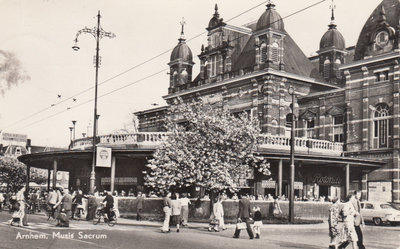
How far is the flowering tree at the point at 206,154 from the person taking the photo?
2844cm

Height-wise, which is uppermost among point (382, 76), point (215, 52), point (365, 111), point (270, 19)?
point (270, 19)

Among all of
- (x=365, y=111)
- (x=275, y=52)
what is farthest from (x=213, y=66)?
(x=365, y=111)

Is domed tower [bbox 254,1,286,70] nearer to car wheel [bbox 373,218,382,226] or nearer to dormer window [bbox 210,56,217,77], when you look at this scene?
dormer window [bbox 210,56,217,77]

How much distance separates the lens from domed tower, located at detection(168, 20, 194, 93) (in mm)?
51037

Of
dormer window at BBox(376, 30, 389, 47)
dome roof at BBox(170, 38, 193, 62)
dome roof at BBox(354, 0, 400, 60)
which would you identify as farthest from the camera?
dome roof at BBox(170, 38, 193, 62)

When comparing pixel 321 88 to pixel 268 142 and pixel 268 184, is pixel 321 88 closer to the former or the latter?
pixel 268 142

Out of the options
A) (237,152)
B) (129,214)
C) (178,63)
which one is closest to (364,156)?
(237,152)

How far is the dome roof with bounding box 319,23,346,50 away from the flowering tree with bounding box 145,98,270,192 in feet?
58.7

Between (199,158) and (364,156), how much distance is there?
46.5ft

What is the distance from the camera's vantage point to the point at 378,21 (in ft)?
122

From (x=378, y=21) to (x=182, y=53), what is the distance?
64.5 feet

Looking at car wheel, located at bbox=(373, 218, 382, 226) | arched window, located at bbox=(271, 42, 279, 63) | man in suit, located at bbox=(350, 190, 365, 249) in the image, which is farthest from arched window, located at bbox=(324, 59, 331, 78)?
man in suit, located at bbox=(350, 190, 365, 249)

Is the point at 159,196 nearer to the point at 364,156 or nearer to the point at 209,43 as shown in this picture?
the point at 364,156

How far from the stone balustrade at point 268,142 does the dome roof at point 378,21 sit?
21.7ft
